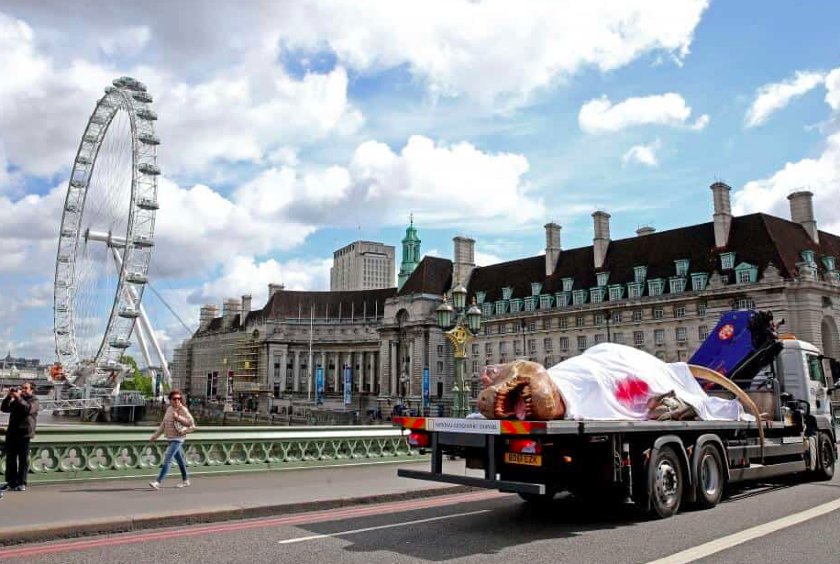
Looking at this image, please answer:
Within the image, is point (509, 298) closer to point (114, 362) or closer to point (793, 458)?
point (114, 362)

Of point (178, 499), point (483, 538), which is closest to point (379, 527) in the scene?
point (483, 538)

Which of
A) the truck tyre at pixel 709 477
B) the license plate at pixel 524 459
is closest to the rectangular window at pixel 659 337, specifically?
the truck tyre at pixel 709 477

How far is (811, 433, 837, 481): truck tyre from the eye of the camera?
16.8m

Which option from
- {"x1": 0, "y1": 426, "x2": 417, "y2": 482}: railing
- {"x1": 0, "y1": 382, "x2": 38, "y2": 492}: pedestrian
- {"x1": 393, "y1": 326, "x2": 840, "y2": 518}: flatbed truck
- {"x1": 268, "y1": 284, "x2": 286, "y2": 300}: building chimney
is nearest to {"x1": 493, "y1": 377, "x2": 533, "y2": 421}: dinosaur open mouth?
{"x1": 393, "y1": 326, "x2": 840, "y2": 518}: flatbed truck

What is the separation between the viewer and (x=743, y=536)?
32.0ft

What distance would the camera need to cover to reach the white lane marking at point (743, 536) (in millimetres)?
8383

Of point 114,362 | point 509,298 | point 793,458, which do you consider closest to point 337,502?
point 793,458

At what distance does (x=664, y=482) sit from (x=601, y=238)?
263 ft

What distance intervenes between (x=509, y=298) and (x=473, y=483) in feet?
294

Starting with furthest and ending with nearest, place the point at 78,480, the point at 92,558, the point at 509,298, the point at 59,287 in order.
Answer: the point at 509,298 → the point at 59,287 → the point at 78,480 → the point at 92,558

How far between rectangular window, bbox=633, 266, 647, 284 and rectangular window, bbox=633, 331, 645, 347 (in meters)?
6.10

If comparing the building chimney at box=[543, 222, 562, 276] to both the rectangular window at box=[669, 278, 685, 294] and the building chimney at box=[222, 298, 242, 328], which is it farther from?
the building chimney at box=[222, 298, 242, 328]

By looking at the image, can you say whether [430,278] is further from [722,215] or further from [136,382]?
[136,382]

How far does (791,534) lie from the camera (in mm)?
9992
